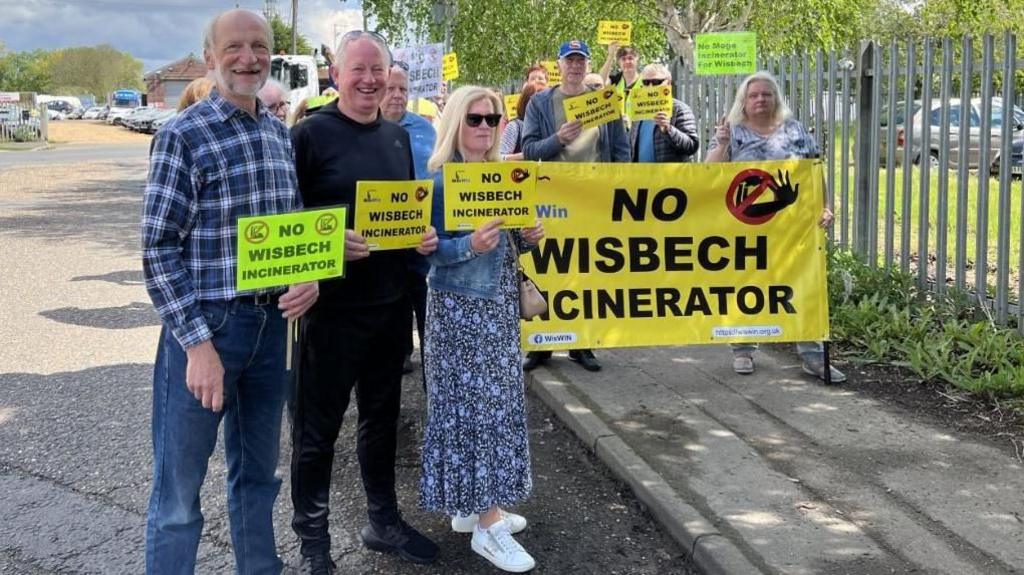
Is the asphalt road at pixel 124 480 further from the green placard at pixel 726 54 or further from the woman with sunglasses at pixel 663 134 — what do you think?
the green placard at pixel 726 54

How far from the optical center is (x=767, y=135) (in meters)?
6.38

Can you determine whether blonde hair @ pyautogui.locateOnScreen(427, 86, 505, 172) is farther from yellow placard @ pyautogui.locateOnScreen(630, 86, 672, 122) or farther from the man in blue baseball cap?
yellow placard @ pyautogui.locateOnScreen(630, 86, 672, 122)

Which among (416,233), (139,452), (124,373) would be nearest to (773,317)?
(416,233)

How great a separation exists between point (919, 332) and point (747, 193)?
1.82 metres

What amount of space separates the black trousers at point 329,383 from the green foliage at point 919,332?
3.81 m

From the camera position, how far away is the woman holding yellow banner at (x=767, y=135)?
20.6 feet

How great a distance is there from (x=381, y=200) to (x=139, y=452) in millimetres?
2726

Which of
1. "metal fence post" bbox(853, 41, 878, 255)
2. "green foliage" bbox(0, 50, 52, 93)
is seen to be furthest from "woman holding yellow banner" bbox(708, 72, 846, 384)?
"green foliage" bbox(0, 50, 52, 93)

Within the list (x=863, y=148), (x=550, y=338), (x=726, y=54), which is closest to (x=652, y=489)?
(x=550, y=338)

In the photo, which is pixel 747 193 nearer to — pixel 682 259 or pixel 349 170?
pixel 682 259

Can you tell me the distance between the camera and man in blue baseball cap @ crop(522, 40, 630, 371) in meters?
6.83

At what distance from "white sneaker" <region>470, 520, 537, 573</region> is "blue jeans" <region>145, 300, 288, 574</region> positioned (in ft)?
3.56

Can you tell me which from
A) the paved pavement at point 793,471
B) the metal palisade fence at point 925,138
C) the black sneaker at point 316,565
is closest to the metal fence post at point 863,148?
the metal palisade fence at point 925,138

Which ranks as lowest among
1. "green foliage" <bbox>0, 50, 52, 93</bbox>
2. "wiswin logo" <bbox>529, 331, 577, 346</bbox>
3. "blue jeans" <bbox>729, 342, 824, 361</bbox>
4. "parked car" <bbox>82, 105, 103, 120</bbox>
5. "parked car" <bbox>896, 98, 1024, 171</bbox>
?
"blue jeans" <bbox>729, 342, 824, 361</bbox>
